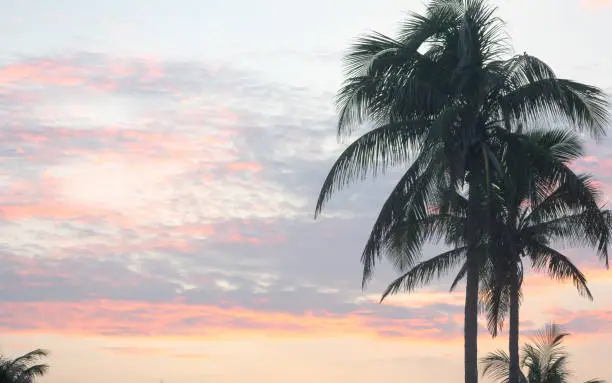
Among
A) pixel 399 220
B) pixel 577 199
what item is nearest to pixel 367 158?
pixel 399 220

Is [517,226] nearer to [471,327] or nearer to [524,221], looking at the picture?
[524,221]

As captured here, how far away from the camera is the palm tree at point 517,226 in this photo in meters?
28.3

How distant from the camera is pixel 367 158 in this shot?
28922mm

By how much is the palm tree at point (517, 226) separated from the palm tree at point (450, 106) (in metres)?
0.53

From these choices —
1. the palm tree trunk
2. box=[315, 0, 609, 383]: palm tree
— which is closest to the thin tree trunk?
box=[315, 0, 609, 383]: palm tree

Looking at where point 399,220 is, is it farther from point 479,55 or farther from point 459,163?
point 479,55

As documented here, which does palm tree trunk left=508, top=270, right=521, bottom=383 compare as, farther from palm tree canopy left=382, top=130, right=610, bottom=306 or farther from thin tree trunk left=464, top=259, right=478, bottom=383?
thin tree trunk left=464, top=259, right=478, bottom=383

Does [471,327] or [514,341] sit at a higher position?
[514,341]

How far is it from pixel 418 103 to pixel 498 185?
3.66 metres

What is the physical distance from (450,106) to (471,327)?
237 inches

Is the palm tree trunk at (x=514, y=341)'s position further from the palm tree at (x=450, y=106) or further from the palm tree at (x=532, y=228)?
the palm tree at (x=450, y=106)

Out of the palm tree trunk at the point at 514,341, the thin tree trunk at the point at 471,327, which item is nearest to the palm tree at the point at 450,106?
the thin tree trunk at the point at 471,327

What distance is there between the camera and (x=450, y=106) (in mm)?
28578

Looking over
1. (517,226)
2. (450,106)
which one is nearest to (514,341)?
(517,226)
